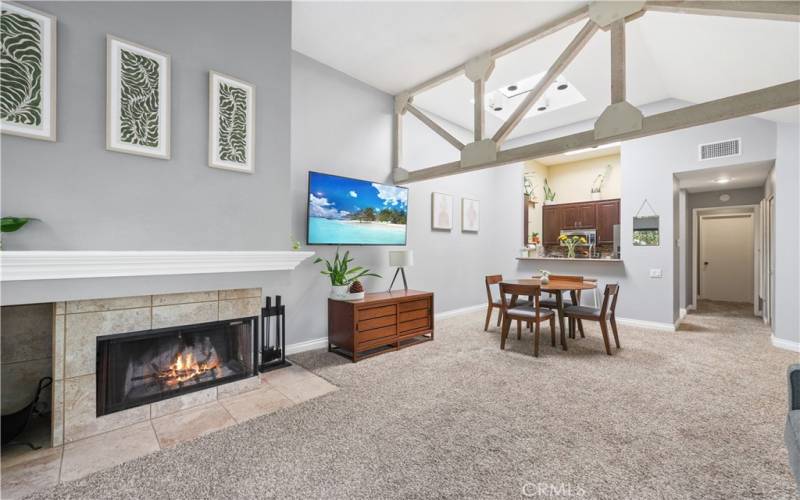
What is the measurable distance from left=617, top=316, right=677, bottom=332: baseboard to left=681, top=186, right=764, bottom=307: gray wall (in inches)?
74.9

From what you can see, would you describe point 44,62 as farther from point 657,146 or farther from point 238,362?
point 657,146

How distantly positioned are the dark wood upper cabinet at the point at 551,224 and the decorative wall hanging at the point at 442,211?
2878 millimetres

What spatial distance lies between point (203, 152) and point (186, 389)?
5.64 ft

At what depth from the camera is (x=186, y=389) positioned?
2367 millimetres

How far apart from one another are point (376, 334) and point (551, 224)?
205 inches

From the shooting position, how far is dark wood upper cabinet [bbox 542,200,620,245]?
20.1 feet

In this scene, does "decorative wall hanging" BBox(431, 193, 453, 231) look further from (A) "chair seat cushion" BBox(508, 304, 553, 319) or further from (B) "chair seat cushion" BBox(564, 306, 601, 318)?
(B) "chair seat cushion" BBox(564, 306, 601, 318)

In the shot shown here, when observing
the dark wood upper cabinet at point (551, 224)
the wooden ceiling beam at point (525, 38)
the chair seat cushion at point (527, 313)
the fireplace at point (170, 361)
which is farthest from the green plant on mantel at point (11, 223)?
the dark wood upper cabinet at point (551, 224)

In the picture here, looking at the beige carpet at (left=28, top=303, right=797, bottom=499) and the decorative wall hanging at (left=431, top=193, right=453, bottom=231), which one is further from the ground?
the decorative wall hanging at (left=431, top=193, right=453, bottom=231)

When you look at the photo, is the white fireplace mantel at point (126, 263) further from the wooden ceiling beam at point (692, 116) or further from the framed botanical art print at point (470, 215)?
the framed botanical art print at point (470, 215)

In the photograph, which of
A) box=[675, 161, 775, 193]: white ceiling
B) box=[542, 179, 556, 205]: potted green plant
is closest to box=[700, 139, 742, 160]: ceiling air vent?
box=[675, 161, 775, 193]: white ceiling

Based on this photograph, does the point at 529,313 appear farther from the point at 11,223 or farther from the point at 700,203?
the point at 700,203

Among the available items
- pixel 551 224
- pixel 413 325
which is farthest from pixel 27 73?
pixel 551 224

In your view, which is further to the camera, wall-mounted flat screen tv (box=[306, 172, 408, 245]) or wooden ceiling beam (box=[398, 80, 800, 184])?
wall-mounted flat screen tv (box=[306, 172, 408, 245])
